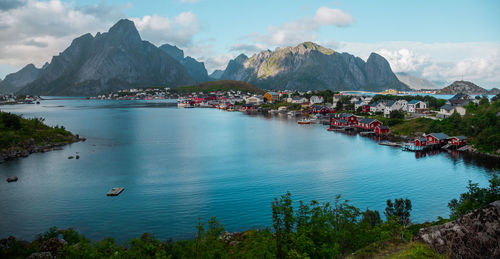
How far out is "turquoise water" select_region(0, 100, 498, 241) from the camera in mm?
21359

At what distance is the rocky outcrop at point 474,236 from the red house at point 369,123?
5840 cm

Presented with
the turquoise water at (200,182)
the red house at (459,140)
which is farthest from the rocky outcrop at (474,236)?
the red house at (459,140)

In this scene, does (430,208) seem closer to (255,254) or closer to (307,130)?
(255,254)

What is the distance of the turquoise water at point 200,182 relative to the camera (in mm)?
21359

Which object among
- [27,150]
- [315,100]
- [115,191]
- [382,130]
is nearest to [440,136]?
[382,130]

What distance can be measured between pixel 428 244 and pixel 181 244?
10058mm

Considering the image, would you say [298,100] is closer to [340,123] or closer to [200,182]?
[340,123]

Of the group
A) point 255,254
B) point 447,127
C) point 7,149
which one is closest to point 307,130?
point 447,127

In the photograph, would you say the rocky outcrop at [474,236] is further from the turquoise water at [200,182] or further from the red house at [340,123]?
the red house at [340,123]

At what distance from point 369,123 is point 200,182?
45.9 m

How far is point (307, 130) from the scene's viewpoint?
66500 millimetres

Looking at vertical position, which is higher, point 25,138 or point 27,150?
point 25,138

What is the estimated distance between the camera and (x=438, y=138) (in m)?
45.8

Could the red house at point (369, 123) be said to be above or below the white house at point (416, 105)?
below
